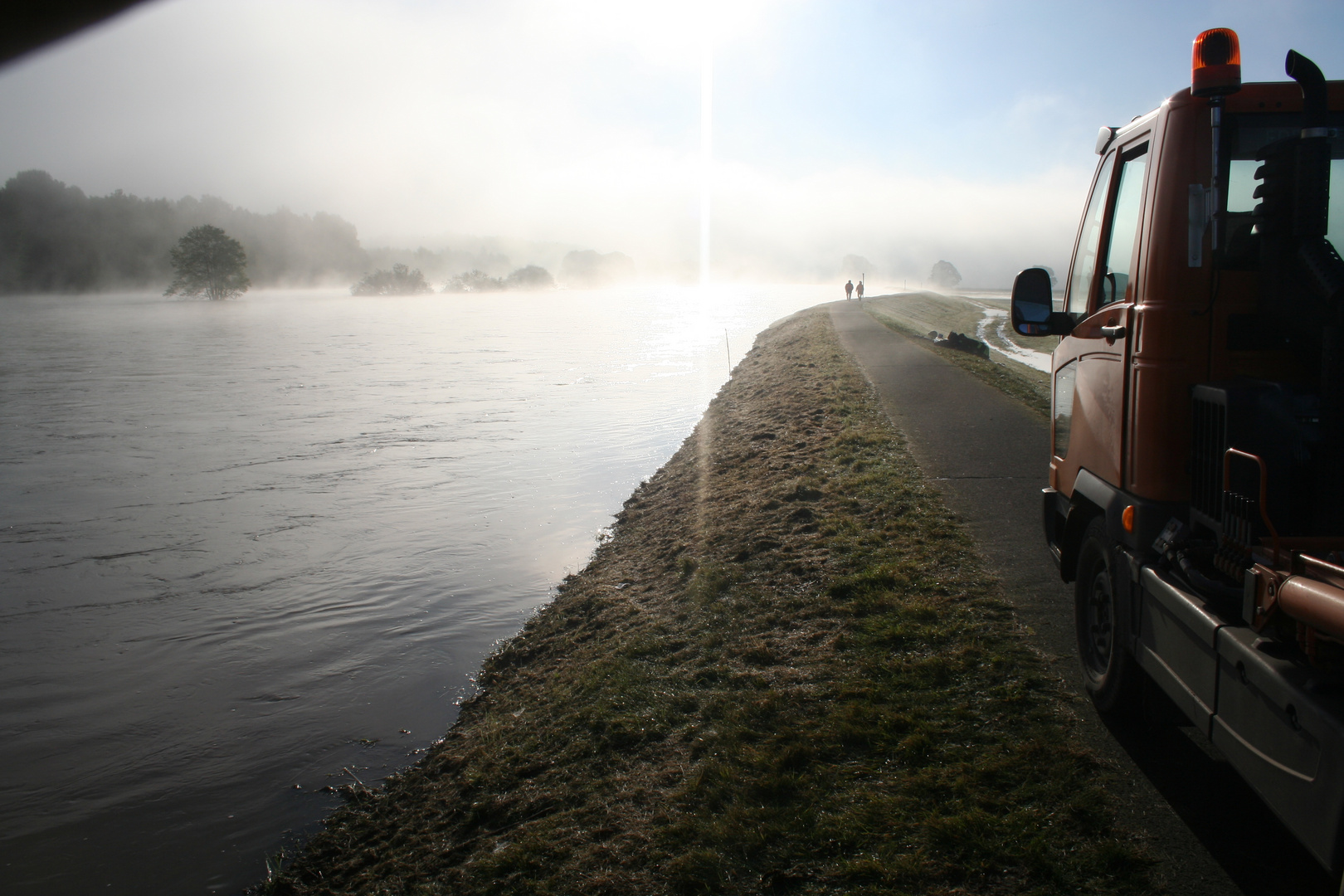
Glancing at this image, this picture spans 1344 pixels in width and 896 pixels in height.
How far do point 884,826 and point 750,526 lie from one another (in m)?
5.20

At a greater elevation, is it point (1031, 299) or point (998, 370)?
point (1031, 299)

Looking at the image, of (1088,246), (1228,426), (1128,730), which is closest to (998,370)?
(1088,246)

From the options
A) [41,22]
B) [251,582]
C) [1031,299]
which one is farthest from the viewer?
[251,582]

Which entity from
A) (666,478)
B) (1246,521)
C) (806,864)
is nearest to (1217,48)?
(1246,521)

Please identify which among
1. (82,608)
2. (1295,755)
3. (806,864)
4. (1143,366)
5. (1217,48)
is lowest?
(82,608)

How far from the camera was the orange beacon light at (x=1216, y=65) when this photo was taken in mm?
3359

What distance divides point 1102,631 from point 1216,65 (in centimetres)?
294

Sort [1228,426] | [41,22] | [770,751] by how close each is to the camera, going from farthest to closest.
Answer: [41,22] < [770,751] < [1228,426]

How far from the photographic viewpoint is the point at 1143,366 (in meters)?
3.57

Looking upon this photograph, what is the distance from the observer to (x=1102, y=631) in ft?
14.4

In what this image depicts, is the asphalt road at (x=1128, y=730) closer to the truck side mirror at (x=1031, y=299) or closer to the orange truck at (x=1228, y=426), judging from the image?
the orange truck at (x=1228, y=426)

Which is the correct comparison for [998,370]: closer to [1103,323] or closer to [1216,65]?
[1103,323]

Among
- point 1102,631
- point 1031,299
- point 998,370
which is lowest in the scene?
point 1102,631

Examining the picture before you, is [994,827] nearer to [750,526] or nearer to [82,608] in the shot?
[750,526]
